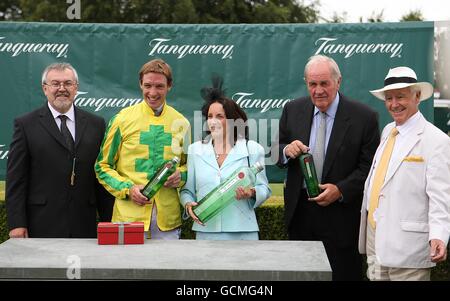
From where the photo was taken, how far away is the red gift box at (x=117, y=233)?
3.90 metres

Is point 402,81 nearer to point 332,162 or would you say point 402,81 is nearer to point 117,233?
point 332,162

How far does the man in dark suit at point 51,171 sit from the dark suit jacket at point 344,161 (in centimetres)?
125

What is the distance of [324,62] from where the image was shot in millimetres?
4441

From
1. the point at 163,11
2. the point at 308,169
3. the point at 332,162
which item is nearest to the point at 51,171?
the point at 308,169

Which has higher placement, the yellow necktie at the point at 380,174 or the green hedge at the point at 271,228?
the yellow necktie at the point at 380,174

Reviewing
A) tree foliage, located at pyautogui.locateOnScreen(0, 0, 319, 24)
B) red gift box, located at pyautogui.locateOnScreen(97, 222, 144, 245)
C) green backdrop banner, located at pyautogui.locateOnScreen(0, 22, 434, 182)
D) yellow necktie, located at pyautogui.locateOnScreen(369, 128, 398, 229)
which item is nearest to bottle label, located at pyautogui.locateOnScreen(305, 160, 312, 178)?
yellow necktie, located at pyautogui.locateOnScreen(369, 128, 398, 229)

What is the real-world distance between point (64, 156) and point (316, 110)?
1.57 metres

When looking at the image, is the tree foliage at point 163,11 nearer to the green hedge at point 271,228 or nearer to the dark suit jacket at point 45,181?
the green hedge at point 271,228

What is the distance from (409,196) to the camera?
12.5 ft

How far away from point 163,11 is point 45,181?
15.9 m

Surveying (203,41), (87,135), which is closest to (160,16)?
(203,41)

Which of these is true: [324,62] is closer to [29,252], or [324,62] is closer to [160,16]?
[29,252]

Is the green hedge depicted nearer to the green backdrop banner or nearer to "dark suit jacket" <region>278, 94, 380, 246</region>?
the green backdrop banner

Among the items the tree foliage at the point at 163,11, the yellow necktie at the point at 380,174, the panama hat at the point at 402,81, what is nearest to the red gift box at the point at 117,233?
the yellow necktie at the point at 380,174
